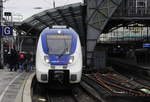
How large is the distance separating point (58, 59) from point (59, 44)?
92 cm

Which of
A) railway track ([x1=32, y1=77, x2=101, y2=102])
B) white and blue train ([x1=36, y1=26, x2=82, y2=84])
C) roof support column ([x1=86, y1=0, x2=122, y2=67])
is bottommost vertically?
railway track ([x1=32, y1=77, x2=101, y2=102])

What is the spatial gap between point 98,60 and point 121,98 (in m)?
19.3

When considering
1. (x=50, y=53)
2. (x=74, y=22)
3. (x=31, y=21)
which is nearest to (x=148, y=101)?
(x=50, y=53)

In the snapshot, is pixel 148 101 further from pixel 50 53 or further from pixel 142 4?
pixel 142 4

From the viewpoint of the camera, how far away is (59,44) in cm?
1622

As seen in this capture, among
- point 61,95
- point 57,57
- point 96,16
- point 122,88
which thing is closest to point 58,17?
point 96,16

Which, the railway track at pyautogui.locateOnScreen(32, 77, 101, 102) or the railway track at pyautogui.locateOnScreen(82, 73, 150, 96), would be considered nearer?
the railway track at pyautogui.locateOnScreen(32, 77, 101, 102)

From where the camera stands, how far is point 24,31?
4459cm

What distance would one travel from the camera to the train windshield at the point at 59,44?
15.9 metres

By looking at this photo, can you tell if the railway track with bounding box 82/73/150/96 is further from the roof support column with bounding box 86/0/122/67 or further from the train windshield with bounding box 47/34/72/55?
the roof support column with bounding box 86/0/122/67

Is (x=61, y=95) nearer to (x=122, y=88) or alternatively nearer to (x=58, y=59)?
(x=58, y=59)

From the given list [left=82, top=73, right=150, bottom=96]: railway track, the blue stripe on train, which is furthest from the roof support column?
→ the blue stripe on train

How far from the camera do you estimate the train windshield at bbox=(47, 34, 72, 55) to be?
1591cm

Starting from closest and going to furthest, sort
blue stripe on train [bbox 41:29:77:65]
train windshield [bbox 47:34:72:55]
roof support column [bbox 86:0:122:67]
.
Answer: blue stripe on train [bbox 41:29:77:65]
train windshield [bbox 47:34:72:55]
roof support column [bbox 86:0:122:67]
